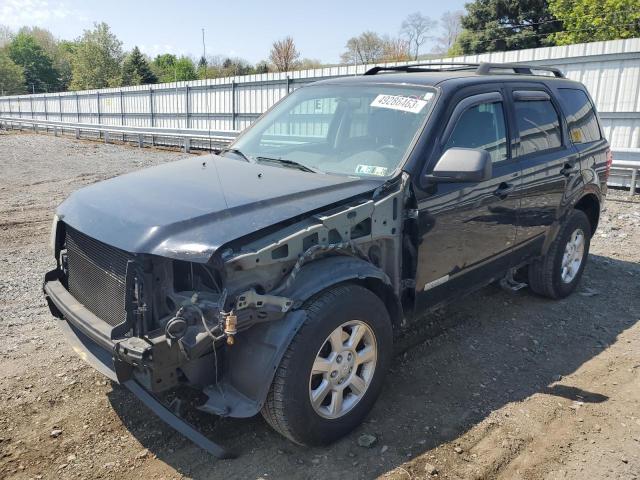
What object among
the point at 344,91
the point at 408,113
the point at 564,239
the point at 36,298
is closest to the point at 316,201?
the point at 408,113

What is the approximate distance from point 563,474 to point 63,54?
119 m

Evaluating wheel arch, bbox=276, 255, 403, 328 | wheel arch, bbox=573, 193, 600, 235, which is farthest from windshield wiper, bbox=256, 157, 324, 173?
wheel arch, bbox=573, 193, 600, 235

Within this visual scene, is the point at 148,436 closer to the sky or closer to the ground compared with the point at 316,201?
closer to the ground

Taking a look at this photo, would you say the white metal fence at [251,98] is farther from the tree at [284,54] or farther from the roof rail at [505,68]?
the tree at [284,54]

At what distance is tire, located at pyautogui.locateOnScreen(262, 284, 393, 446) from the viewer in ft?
8.94

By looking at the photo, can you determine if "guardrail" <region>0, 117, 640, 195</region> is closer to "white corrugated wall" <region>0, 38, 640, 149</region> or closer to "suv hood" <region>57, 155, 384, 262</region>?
"white corrugated wall" <region>0, 38, 640, 149</region>

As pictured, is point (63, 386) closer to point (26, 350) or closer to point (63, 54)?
point (26, 350)

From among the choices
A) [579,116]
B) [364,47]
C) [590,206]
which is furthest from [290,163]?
[364,47]

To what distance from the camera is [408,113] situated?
12.3 ft

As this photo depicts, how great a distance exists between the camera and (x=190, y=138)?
61.9 ft

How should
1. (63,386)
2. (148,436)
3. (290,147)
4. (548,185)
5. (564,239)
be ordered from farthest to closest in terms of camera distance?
(564,239), (548,185), (290,147), (63,386), (148,436)

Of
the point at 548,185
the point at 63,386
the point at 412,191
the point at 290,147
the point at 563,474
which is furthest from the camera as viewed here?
the point at 548,185

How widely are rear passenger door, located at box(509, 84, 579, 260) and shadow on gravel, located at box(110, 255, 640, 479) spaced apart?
2.42 ft

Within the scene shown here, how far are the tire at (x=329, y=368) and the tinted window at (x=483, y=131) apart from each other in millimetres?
1408
